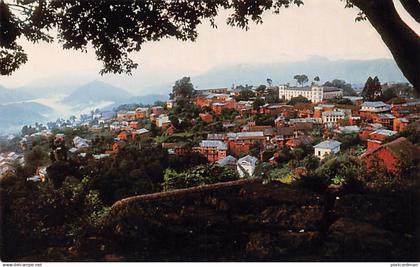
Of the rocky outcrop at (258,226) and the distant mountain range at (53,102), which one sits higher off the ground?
the distant mountain range at (53,102)

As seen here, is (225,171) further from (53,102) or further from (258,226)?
(53,102)

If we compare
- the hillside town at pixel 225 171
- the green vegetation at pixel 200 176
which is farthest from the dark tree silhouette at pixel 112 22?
the green vegetation at pixel 200 176

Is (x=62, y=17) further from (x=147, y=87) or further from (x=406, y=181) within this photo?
A: (x=406, y=181)

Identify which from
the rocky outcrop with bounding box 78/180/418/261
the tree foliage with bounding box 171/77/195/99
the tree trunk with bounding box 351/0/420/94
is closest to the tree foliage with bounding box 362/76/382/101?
the tree trunk with bounding box 351/0/420/94

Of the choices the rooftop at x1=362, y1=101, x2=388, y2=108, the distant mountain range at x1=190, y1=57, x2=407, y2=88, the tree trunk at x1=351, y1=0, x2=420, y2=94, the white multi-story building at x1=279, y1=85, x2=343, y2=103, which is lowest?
Answer: the rooftop at x1=362, y1=101, x2=388, y2=108

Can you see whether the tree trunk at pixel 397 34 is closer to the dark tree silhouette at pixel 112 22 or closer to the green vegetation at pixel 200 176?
the dark tree silhouette at pixel 112 22

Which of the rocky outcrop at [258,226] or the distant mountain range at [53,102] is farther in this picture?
the distant mountain range at [53,102]

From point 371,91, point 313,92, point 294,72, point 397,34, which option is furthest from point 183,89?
point 397,34

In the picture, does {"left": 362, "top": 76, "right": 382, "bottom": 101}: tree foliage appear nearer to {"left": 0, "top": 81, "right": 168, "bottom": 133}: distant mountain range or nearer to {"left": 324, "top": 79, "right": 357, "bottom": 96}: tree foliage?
{"left": 324, "top": 79, "right": 357, "bottom": 96}: tree foliage
